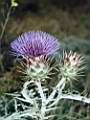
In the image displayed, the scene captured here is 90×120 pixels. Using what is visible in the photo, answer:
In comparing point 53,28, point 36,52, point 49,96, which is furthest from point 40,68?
point 53,28

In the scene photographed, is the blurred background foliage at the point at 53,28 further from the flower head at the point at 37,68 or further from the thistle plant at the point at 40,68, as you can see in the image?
the flower head at the point at 37,68

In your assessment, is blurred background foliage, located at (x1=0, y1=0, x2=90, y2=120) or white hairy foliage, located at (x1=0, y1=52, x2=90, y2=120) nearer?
white hairy foliage, located at (x1=0, y1=52, x2=90, y2=120)

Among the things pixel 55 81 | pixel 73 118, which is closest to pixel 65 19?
pixel 55 81

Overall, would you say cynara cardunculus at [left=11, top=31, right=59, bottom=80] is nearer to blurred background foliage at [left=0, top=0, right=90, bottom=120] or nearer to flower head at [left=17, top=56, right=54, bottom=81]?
flower head at [left=17, top=56, right=54, bottom=81]

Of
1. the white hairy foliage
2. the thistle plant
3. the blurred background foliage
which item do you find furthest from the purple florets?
the blurred background foliage

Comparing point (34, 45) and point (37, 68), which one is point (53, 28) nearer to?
point (34, 45)
